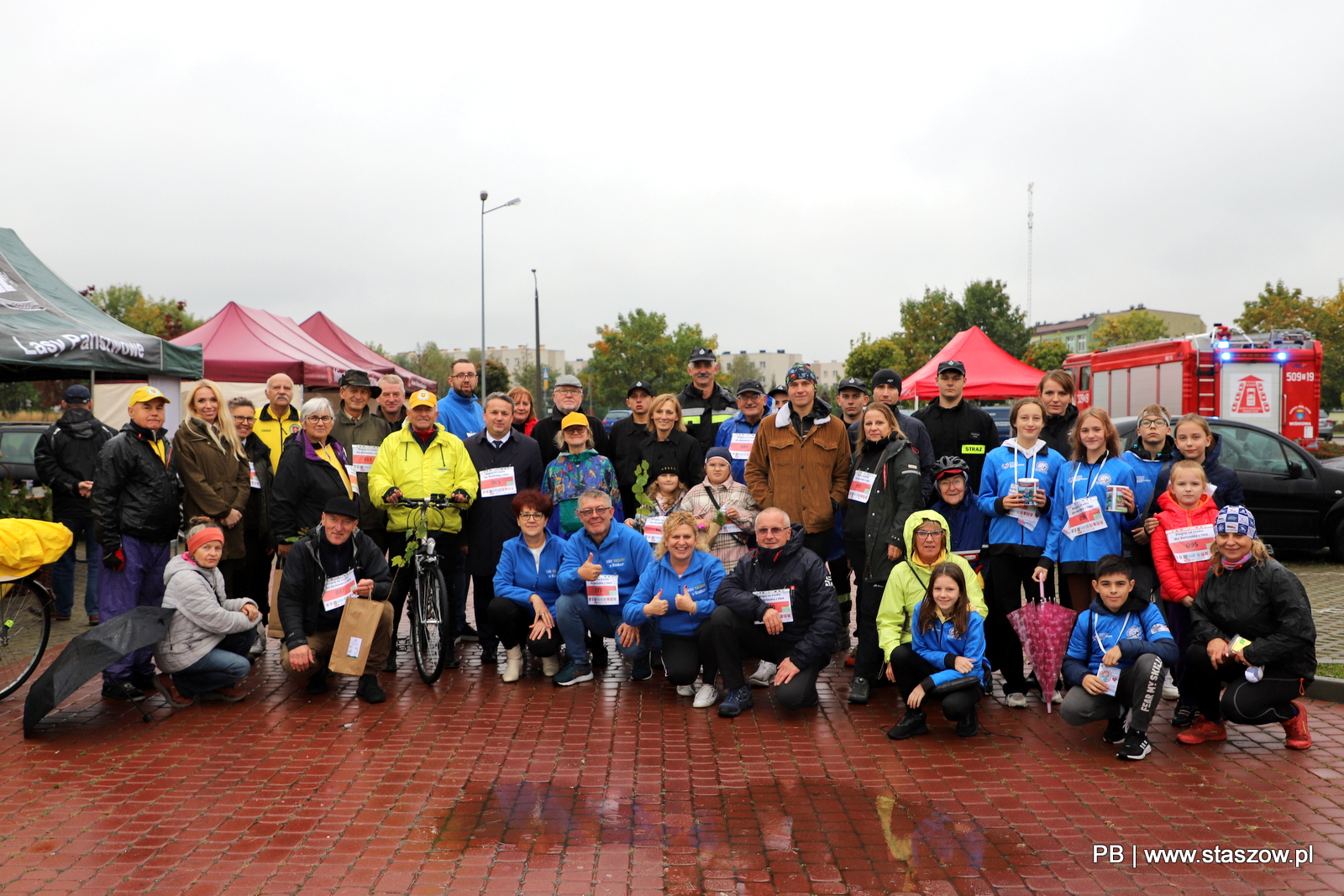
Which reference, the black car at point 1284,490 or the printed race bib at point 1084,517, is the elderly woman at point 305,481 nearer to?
the printed race bib at point 1084,517

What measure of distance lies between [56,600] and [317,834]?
20.4 ft

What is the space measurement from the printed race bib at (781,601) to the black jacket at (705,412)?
7.42ft

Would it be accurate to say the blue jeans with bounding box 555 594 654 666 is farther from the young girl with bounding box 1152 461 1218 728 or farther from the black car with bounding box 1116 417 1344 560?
the black car with bounding box 1116 417 1344 560

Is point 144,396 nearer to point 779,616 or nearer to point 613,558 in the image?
point 613,558

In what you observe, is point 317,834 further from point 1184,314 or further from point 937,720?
point 1184,314

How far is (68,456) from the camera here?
9.05m

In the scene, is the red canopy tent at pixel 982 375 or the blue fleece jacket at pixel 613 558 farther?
the red canopy tent at pixel 982 375

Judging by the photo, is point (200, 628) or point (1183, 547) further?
point (200, 628)

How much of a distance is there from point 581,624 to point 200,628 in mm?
2467

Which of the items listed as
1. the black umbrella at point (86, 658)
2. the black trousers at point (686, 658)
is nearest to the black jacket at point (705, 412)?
the black trousers at point (686, 658)

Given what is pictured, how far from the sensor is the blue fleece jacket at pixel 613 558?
671 cm

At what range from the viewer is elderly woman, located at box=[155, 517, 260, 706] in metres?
6.09

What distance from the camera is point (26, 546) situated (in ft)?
20.4

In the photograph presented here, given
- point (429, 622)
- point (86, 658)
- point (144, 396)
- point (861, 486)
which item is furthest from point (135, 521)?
point (861, 486)
